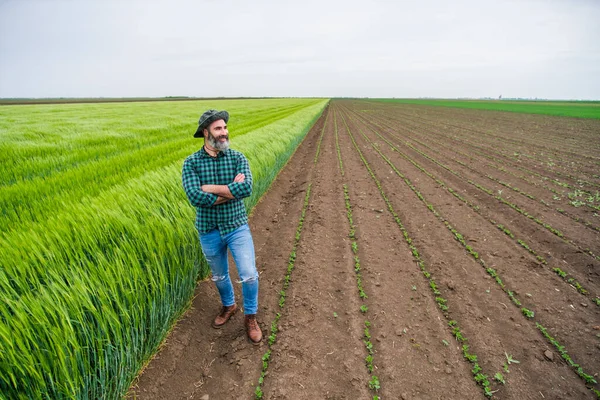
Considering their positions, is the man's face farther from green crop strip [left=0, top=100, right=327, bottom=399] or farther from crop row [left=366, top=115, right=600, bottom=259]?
crop row [left=366, top=115, right=600, bottom=259]

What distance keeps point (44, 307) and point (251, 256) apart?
1.63 m

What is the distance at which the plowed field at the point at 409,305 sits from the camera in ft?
9.37

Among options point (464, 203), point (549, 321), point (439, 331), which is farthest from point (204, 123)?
point (464, 203)

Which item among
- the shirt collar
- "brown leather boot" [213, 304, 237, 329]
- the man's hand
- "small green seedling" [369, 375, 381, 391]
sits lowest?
"small green seedling" [369, 375, 381, 391]

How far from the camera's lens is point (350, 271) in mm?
4641

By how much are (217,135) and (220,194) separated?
0.57 metres

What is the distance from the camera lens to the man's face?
2.75 meters

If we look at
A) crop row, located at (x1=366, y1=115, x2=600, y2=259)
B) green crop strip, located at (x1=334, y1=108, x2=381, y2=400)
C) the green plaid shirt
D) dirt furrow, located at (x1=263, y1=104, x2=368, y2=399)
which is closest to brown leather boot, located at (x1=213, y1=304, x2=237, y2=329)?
dirt furrow, located at (x1=263, y1=104, x2=368, y2=399)

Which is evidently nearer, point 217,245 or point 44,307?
point 44,307

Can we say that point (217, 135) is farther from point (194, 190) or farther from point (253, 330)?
point (253, 330)

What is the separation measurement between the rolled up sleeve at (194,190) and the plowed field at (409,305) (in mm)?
1681

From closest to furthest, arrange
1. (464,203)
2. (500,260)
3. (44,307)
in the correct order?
(44,307) < (500,260) < (464,203)

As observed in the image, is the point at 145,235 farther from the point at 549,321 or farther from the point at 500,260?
the point at 500,260

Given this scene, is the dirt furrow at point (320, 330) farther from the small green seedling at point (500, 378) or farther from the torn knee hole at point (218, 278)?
the small green seedling at point (500, 378)
